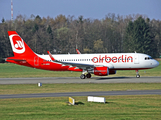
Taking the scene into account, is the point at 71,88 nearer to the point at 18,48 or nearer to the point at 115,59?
the point at 115,59

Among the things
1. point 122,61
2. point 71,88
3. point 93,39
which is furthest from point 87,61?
point 93,39

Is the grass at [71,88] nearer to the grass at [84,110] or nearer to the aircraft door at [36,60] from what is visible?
the grass at [84,110]

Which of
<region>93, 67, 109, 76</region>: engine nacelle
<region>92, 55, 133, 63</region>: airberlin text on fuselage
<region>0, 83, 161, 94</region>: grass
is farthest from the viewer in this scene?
<region>92, 55, 133, 63</region>: airberlin text on fuselage

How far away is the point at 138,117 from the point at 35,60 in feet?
111

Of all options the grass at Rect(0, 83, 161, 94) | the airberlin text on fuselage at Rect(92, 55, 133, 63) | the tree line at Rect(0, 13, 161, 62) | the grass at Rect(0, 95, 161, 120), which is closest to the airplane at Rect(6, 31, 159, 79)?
the airberlin text on fuselage at Rect(92, 55, 133, 63)

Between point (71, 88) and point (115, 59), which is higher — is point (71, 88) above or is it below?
below

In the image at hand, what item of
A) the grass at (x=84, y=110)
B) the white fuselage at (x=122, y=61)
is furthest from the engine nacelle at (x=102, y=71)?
the grass at (x=84, y=110)

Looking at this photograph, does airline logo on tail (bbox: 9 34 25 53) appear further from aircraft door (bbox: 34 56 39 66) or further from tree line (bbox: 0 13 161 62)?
tree line (bbox: 0 13 161 62)

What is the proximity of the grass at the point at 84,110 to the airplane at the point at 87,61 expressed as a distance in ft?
74.8

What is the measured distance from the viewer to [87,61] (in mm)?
47062

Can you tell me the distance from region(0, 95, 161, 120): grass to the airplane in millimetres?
22801

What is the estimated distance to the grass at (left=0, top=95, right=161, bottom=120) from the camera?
16.9m

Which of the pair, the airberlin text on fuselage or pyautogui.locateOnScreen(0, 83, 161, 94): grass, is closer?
pyautogui.locateOnScreen(0, 83, 161, 94): grass

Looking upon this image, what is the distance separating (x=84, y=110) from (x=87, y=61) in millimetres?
28376
